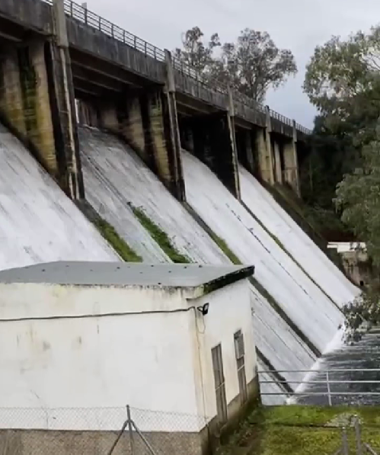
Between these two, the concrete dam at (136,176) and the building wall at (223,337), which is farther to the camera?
the concrete dam at (136,176)

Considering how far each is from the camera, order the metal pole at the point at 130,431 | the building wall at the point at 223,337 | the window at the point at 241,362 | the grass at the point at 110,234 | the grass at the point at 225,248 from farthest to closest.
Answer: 1. the grass at the point at 225,248
2. the grass at the point at 110,234
3. the window at the point at 241,362
4. the building wall at the point at 223,337
5. the metal pole at the point at 130,431

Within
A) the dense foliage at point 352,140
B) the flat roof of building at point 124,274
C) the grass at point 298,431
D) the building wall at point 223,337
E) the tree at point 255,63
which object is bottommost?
the grass at point 298,431

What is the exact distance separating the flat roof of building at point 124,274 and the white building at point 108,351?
35mm

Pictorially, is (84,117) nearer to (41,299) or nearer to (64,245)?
(64,245)

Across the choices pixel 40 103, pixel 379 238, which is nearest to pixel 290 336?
pixel 379 238

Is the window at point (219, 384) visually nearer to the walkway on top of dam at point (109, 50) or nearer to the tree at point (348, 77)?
the walkway on top of dam at point (109, 50)

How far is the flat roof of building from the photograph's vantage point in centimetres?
780

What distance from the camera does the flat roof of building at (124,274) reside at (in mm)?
7805

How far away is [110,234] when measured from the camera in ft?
45.3

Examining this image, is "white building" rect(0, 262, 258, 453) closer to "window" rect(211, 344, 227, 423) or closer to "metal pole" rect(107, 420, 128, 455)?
"window" rect(211, 344, 227, 423)

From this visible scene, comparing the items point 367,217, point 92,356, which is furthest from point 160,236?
point 92,356

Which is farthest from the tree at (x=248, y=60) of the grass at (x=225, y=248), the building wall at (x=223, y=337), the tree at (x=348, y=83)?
the building wall at (x=223, y=337)

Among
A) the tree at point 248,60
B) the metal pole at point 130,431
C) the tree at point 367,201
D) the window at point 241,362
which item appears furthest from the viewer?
the tree at point 248,60

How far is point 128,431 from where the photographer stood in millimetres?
7484
